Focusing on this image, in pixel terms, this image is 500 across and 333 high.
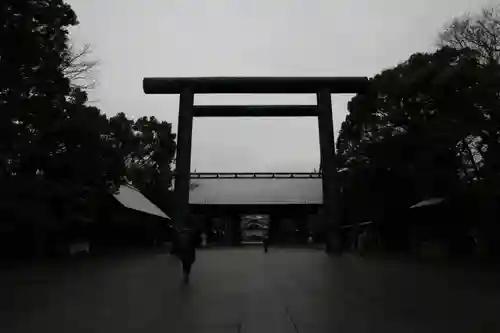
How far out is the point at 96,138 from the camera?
2509 centimetres

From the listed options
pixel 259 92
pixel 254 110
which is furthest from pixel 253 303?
pixel 254 110

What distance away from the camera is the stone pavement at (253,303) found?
7754mm

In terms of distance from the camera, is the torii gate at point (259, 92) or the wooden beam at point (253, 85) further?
the torii gate at point (259, 92)

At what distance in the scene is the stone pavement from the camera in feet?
25.4

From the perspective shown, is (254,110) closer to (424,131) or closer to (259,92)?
(259,92)

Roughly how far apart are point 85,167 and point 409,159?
15.7 metres

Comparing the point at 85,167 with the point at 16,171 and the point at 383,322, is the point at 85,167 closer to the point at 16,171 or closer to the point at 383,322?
the point at 16,171

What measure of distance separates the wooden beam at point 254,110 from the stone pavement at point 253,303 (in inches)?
762

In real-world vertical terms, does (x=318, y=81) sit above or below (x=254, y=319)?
above

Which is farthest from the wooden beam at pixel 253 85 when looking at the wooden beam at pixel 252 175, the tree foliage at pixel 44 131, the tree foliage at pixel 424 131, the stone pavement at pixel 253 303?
the wooden beam at pixel 252 175

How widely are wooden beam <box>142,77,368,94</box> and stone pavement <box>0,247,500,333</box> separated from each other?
54.6ft

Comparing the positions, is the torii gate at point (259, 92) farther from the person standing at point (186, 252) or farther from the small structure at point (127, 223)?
the person standing at point (186, 252)

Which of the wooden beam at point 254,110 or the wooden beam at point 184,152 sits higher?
the wooden beam at point 254,110

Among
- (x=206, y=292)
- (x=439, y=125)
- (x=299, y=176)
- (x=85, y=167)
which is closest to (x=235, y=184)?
(x=299, y=176)
